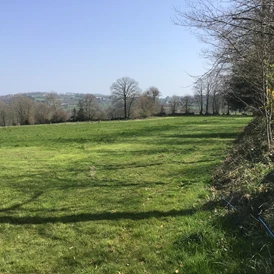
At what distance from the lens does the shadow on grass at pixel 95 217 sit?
6.23 metres

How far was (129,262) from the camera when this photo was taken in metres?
4.47

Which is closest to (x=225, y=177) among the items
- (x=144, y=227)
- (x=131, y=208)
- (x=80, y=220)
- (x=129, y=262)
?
(x=131, y=208)

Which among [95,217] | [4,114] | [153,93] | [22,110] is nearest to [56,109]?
[22,110]

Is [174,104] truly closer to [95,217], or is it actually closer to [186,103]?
[186,103]

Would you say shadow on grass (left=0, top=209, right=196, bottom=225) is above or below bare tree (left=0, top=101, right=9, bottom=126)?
below

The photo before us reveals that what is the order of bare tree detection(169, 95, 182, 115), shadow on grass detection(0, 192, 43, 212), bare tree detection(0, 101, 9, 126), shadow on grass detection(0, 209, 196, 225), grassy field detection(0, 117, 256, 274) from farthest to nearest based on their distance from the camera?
bare tree detection(169, 95, 182, 115)
bare tree detection(0, 101, 9, 126)
shadow on grass detection(0, 192, 43, 212)
shadow on grass detection(0, 209, 196, 225)
grassy field detection(0, 117, 256, 274)

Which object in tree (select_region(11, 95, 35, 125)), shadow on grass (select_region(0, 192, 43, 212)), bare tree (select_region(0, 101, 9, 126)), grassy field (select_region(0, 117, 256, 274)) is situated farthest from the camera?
tree (select_region(11, 95, 35, 125))

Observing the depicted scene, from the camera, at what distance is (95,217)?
6.38 m

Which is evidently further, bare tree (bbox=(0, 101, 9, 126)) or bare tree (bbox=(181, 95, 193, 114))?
bare tree (bbox=(181, 95, 193, 114))

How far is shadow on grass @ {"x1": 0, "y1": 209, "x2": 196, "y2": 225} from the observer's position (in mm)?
6230

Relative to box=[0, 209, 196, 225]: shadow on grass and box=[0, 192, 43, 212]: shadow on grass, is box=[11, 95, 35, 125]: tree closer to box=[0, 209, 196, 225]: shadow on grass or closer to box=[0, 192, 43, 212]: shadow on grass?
box=[0, 192, 43, 212]: shadow on grass

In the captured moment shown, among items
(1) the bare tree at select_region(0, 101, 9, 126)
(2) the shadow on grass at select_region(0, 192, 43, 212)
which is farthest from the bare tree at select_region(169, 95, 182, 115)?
(2) the shadow on grass at select_region(0, 192, 43, 212)

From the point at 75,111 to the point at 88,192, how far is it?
69.8 meters

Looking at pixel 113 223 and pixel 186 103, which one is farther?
pixel 186 103
